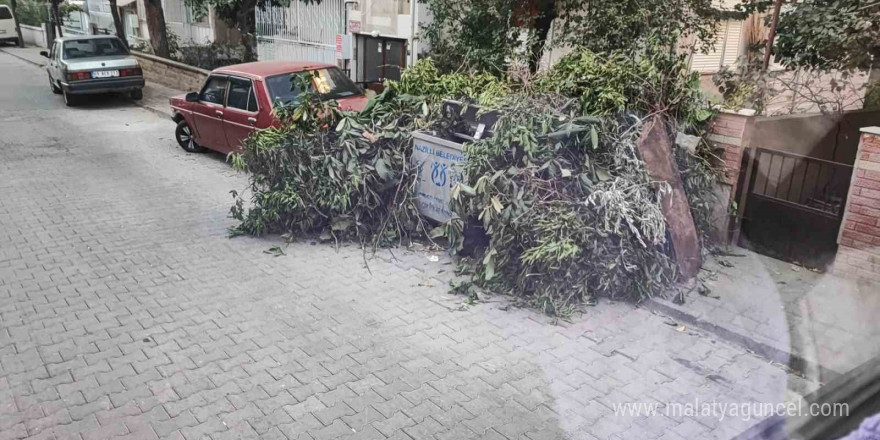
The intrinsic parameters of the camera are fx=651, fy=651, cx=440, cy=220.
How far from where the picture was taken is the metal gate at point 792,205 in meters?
6.16

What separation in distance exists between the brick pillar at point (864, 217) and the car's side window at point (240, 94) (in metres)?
7.55

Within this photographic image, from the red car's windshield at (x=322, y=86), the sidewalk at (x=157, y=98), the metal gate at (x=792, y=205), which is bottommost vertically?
the sidewalk at (x=157, y=98)

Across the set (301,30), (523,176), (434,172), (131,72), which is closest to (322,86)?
(434,172)

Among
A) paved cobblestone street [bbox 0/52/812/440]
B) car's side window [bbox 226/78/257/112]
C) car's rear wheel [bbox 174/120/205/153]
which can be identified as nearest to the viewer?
paved cobblestone street [bbox 0/52/812/440]

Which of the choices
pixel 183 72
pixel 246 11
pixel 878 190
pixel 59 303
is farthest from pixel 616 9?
pixel 183 72

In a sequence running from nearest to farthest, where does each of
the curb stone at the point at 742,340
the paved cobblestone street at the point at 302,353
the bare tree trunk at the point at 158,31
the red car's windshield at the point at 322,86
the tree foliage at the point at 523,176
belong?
1. the paved cobblestone street at the point at 302,353
2. the curb stone at the point at 742,340
3. the tree foliage at the point at 523,176
4. the red car's windshield at the point at 322,86
5. the bare tree trunk at the point at 158,31

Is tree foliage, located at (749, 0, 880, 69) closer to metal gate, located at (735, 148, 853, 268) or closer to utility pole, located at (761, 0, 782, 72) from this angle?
utility pole, located at (761, 0, 782, 72)

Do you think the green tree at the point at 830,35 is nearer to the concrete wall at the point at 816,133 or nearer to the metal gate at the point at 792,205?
the concrete wall at the point at 816,133

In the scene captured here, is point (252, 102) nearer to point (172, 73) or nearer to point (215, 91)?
point (215, 91)

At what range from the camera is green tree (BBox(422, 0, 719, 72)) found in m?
8.99

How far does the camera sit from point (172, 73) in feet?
63.8

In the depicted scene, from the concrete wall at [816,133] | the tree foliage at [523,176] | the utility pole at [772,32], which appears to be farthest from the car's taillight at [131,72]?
the concrete wall at [816,133]

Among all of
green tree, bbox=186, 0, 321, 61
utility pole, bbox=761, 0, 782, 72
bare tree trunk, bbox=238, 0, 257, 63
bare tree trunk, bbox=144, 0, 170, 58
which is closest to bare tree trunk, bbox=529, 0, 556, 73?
utility pole, bbox=761, 0, 782, 72

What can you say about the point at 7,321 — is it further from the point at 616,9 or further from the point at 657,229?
the point at 616,9
